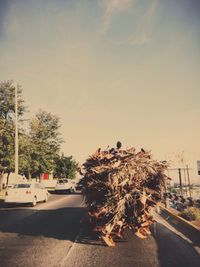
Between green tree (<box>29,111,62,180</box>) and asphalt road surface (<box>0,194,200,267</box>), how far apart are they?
2903 cm

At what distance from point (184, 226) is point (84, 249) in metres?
4.59

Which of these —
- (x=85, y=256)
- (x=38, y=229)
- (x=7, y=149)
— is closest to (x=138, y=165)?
(x=85, y=256)

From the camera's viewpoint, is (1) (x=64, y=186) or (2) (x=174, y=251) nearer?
(2) (x=174, y=251)

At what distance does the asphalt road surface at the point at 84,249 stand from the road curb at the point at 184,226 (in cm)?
29

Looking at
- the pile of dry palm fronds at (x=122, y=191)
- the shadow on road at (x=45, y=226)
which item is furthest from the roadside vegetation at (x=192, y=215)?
the shadow on road at (x=45, y=226)

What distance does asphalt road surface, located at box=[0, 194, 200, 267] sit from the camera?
674 centimetres

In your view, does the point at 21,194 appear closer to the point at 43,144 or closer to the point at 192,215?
the point at 192,215

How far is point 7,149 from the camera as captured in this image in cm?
3453

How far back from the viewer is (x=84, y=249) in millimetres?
7973

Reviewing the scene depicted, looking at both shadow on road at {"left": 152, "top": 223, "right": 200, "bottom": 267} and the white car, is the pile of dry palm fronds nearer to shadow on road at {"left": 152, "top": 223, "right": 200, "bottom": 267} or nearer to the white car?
shadow on road at {"left": 152, "top": 223, "right": 200, "bottom": 267}

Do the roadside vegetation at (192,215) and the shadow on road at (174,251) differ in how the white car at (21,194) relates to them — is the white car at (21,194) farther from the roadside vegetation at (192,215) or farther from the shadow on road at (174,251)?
the shadow on road at (174,251)

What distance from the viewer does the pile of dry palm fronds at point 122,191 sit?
862 centimetres

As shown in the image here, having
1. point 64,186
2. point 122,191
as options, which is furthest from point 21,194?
point 64,186

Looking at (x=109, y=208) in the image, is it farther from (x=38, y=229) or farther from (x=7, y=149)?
(x=7, y=149)
